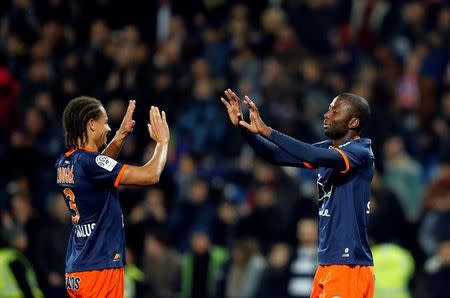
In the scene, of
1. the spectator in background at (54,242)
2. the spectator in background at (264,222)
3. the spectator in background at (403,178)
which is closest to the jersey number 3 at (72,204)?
the spectator in background at (54,242)

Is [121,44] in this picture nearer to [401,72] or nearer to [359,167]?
[401,72]

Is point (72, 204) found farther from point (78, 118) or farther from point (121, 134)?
point (121, 134)

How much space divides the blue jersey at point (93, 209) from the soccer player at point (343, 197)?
0.96 m

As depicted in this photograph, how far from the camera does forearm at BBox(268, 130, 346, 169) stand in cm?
700

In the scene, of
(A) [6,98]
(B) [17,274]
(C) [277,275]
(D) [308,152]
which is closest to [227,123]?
(C) [277,275]

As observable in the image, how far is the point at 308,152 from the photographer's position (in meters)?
6.99

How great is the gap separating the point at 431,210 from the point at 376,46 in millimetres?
4165

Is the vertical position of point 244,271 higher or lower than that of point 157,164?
lower

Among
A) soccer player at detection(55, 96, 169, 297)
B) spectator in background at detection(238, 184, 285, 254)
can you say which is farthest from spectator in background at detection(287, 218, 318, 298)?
soccer player at detection(55, 96, 169, 297)

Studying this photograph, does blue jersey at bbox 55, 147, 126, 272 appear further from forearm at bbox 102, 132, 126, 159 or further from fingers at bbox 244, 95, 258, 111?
fingers at bbox 244, 95, 258, 111

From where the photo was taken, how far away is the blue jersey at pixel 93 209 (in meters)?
7.04

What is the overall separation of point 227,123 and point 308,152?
754 centimetres

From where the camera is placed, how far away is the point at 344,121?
7.38 m

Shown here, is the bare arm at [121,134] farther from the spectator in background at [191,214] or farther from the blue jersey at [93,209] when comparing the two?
the spectator in background at [191,214]
